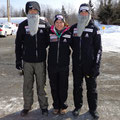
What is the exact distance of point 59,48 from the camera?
129 inches

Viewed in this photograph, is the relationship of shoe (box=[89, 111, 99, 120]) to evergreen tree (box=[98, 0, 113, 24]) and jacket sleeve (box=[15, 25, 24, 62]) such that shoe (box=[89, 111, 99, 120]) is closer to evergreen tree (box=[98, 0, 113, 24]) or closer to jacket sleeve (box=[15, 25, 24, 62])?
jacket sleeve (box=[15, 25, 24, 62])

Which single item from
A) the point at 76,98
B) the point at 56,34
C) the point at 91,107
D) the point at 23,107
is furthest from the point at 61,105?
the point at 56,34

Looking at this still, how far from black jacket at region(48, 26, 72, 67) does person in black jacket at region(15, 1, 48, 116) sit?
0.18 metres

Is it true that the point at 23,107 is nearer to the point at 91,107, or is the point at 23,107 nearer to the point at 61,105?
the point at 61,105

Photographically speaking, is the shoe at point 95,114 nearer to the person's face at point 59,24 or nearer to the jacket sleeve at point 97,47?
the jacket sleeve at point 97,47

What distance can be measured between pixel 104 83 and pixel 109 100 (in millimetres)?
1211

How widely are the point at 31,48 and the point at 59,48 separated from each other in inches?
21.6

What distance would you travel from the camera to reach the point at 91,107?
11.6 feet

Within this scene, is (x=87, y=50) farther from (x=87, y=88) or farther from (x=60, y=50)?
(x=87, y=88)

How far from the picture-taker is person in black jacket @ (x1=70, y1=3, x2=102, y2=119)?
3248 millimetres

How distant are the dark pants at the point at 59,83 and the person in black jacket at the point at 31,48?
21 cm

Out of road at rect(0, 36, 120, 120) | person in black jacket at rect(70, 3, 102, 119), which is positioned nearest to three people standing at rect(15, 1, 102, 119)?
person in black jacket at rect(70, 3, 102, 119)

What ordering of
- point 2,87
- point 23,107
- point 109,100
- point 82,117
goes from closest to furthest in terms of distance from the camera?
point 82,117, point 23,107, point 109,100, point 2,87

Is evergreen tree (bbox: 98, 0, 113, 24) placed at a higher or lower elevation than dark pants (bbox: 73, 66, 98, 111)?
higher
